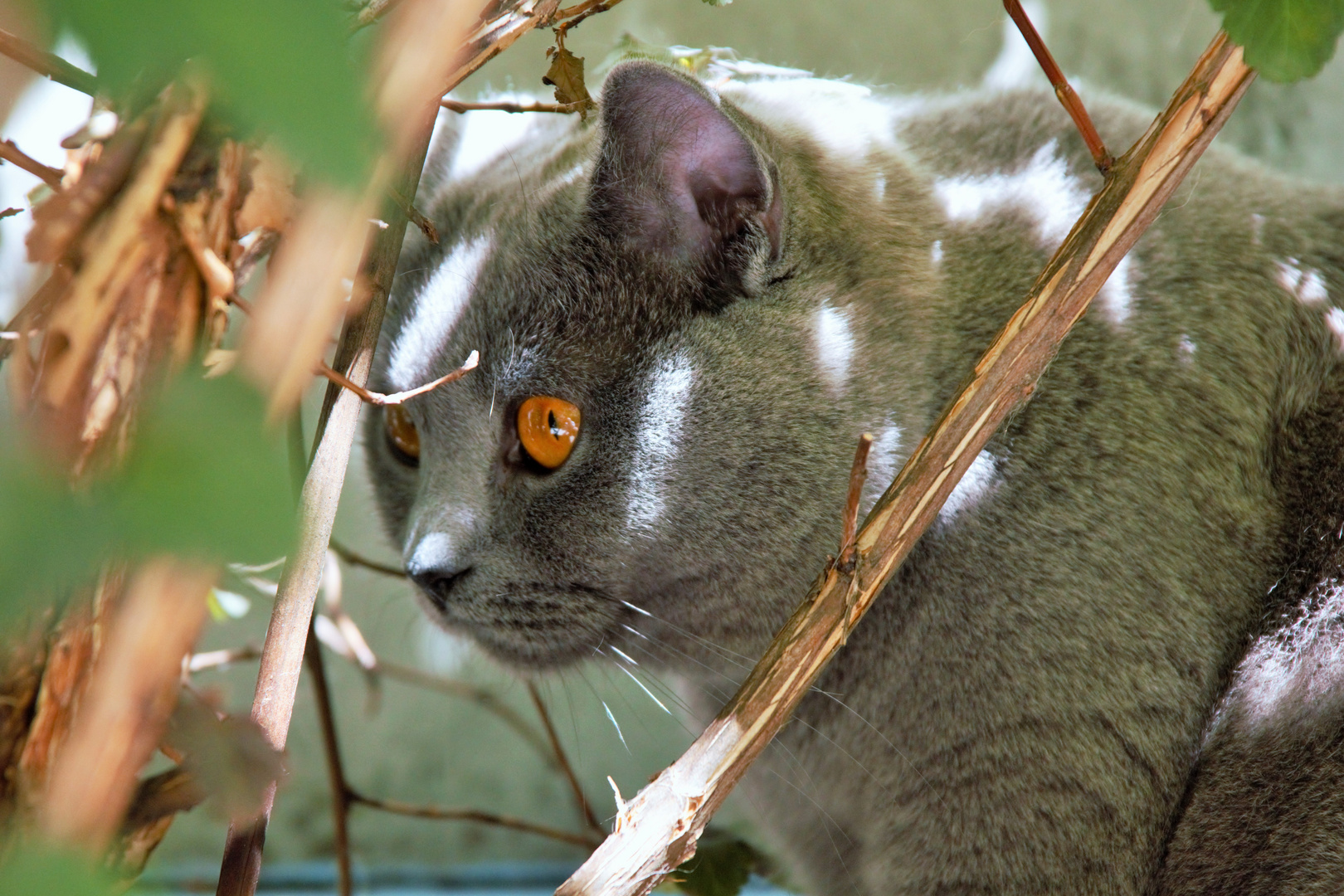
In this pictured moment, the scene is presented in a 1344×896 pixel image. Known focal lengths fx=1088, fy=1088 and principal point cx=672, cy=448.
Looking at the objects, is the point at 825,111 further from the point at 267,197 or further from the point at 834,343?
the point at 267,197

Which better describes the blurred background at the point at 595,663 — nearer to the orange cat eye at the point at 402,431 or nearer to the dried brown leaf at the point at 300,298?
the orange cat eye at the point at 402,431

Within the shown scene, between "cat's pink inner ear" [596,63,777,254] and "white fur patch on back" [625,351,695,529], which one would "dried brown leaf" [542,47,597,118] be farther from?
"white fur patch on back" [625,351,695,529]

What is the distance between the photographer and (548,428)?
1.20m

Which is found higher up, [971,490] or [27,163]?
[27,163]

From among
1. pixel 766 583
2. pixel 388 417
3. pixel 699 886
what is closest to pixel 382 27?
pixel 766 583

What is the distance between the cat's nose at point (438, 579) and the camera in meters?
1.19

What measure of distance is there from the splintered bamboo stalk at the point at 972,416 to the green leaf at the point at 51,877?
1.71 ft

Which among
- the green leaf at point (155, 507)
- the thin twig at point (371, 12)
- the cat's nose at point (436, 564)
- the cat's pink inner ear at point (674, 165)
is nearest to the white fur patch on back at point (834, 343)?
the cat's pink inner ear at point (674, 165)

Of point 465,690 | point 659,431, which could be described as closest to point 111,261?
point 659,431

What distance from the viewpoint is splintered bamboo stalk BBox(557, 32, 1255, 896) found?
30.7 inches

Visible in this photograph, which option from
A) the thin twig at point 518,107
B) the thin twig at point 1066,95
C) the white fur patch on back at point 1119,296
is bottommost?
the white fur patch on back at point 1119,296

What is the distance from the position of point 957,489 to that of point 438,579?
0.58m

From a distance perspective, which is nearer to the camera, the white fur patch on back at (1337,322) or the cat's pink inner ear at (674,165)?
the cat's pink inner ear at (674,165)

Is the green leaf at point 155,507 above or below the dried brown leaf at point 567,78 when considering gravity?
above
